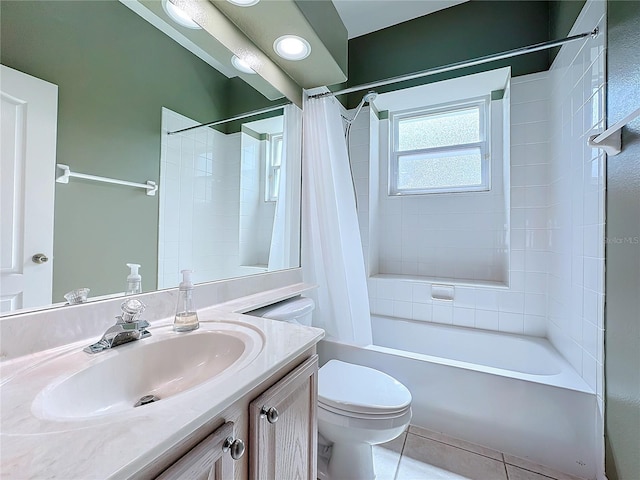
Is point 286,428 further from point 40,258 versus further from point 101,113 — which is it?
point 101,113

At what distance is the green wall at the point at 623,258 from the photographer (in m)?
0.99

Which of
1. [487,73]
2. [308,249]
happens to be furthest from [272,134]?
[487,73]

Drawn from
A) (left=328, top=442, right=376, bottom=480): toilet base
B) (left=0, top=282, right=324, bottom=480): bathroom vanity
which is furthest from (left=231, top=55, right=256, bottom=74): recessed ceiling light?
(left=328, top=442, right=376, bottom=480): toilet base

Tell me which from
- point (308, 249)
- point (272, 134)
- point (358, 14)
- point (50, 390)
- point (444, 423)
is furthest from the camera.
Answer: point (358, 14)

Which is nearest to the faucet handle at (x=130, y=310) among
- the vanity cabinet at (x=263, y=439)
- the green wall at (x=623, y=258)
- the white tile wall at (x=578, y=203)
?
the vanity cabinet at (x=263, y=439)

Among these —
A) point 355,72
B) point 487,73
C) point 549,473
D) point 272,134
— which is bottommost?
point 549,473

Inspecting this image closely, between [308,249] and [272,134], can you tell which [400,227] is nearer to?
[308,249]

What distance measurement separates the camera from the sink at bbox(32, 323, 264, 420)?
1.85 ft

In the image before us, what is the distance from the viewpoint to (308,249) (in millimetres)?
1818

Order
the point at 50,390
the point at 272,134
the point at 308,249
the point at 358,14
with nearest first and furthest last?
the point at 50,390, the point at 272,134, the point at 308,249, the point at 358,14

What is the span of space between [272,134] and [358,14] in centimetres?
128

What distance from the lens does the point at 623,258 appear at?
1076 mm

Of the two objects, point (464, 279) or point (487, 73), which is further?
point (464, 279)

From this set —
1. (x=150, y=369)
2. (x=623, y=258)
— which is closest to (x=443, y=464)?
(x=623, y=258)
